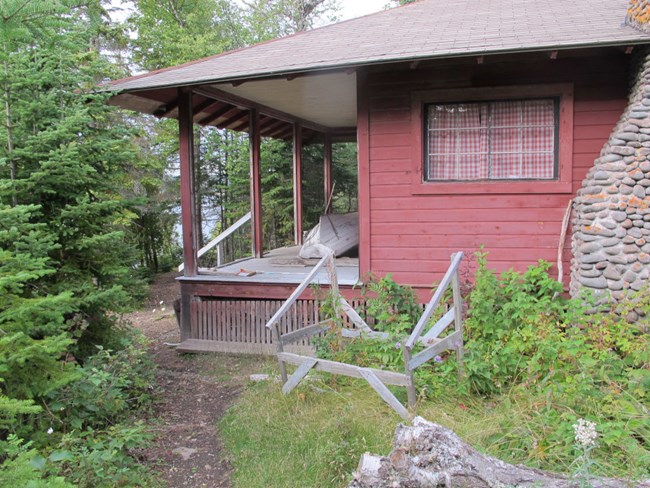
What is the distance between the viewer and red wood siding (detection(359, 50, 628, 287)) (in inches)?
213

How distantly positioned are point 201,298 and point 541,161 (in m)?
4.44

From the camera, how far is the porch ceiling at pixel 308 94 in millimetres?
6570

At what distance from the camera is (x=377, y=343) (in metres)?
4.42

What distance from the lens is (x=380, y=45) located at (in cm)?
576

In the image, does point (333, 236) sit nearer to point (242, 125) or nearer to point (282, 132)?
point (242, 125)

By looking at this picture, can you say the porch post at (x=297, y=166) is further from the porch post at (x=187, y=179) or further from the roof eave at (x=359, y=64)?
the roof eave at (x=359, y=64)

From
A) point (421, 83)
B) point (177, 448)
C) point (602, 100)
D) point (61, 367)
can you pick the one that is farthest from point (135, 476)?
point (602, 100)

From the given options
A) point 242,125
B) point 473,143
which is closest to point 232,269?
point 242,125

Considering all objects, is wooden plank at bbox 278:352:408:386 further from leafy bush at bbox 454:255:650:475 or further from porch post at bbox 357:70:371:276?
porch post at bbox 357:70:371:276

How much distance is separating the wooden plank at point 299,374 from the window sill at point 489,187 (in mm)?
2605

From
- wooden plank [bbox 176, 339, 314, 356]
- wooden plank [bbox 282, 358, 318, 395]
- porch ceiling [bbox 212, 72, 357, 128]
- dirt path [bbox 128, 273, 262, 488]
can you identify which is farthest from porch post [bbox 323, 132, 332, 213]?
wooden plank [bbox 282, 358, 318, 395]

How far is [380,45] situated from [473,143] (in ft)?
4.96

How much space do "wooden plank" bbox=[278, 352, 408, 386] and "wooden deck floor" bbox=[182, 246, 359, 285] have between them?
175 cm

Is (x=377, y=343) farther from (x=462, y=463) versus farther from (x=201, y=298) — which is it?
(x=201, y=298)
